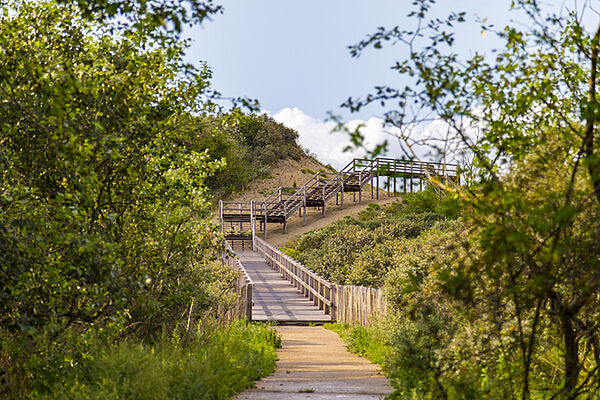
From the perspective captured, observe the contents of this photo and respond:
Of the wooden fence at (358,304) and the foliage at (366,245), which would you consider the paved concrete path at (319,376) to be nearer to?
the wooden fence at (358,304)

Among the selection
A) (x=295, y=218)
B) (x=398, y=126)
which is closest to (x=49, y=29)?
(x=398, y=126)

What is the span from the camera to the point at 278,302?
18.6 m

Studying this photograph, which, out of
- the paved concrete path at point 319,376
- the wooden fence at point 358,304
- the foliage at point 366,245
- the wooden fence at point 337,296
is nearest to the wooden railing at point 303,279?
the wooden fence at point 337,296

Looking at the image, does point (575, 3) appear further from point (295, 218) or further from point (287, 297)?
point (295, 218)

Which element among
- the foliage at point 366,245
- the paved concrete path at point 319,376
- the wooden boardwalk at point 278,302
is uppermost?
the foliage at point 366,245

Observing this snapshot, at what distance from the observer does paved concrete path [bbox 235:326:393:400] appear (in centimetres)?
738

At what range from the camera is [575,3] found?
463 cm

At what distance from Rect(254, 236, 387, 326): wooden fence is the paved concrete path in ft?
3.57

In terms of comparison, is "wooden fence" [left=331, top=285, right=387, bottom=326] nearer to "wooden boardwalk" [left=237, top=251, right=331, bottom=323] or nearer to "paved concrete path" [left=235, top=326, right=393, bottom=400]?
"wooden boardwalk" [left=237, top=251, right=331, bottom=323]

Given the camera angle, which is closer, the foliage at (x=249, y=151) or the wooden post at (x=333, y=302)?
the wooden post at (x=333, y=302)

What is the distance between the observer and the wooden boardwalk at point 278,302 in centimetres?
1667

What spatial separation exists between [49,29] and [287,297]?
13534 mm

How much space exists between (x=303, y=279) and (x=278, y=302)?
7.13 feet

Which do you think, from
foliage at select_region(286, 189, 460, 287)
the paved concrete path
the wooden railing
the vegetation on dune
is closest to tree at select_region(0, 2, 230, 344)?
the vegetation on dune
